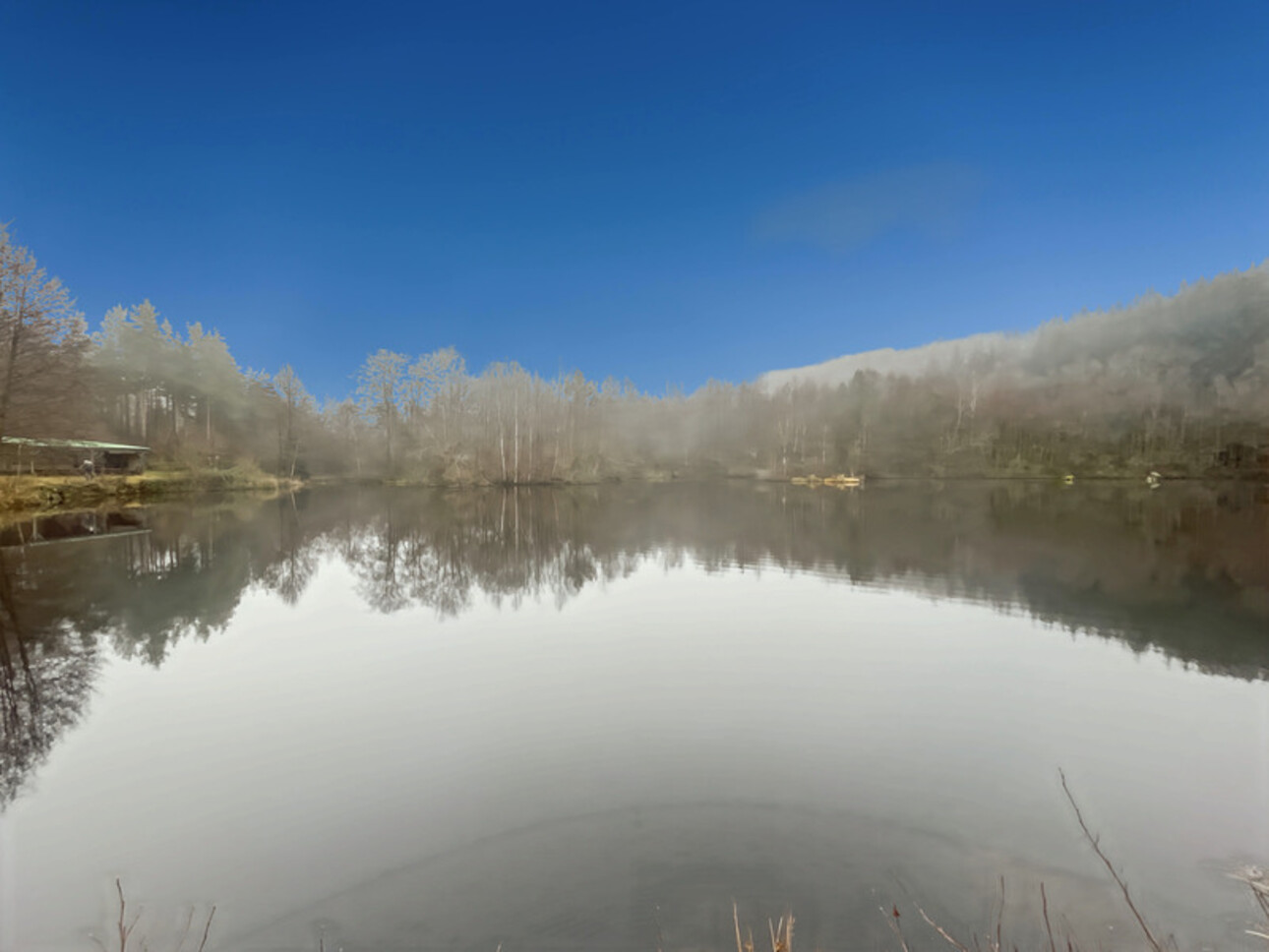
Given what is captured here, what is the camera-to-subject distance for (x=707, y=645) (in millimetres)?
A: 10500

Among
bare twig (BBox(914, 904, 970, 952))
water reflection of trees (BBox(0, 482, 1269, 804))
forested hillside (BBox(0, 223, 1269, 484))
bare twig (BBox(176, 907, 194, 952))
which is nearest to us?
bare twig (BBox(914, 904, 970, 952))

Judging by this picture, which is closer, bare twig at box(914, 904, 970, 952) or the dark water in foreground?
bare twig at box(914, 904, 970, 952)

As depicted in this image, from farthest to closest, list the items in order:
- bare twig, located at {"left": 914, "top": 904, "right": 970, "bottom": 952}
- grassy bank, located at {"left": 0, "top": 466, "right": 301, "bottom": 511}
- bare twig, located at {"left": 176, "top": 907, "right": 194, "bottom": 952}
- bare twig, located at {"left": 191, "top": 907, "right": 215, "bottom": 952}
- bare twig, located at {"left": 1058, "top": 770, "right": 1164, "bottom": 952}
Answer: grassy bank, located at {"left": 0, "top": 466, "right": 301, "bottom": 511}, bare twig, located at {"left": 176, "top": 907, "right": 194, "bottom": 952}, bare twig, located at {"left": 191, "top": 907, "right": 215, "bottom": 952}, bare twig, located at {"left": 914, "top": 904, "right": 970, "bottom": 952}, bare twig, located at {"left": 1058, "top": 770, "right": 1164, "bottom": 952}

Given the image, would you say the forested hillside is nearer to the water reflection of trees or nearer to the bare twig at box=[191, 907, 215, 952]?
the water reflection of trees

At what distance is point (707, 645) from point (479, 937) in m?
7.02

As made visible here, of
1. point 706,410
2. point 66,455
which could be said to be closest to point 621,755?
point 66,455

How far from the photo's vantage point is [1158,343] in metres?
90.4

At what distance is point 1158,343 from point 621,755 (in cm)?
11514

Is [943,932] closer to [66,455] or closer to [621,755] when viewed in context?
[621,755]

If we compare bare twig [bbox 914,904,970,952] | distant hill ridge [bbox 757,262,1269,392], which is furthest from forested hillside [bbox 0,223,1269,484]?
bare twig [bbox 914,904,970,952]

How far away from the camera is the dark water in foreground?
13.8 feet

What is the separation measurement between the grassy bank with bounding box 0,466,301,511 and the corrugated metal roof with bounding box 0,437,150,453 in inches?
83.0

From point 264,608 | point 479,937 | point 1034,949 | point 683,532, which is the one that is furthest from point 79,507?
point 1034,949

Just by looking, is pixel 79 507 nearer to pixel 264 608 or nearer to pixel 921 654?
pixel 264 608
